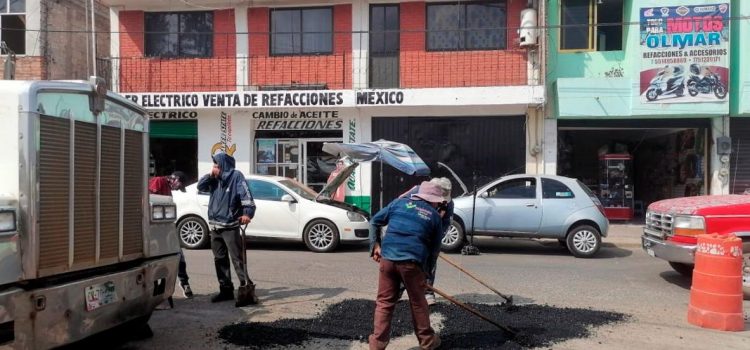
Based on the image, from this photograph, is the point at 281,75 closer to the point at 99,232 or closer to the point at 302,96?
the point at 302,96

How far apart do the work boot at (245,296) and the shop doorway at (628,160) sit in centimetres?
1152

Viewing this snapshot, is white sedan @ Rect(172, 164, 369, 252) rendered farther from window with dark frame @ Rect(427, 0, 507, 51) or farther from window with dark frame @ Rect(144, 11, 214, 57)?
window with dark frame @ Rect(144, 11, 214, 57)

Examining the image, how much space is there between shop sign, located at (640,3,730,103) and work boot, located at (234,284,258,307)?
462 inches

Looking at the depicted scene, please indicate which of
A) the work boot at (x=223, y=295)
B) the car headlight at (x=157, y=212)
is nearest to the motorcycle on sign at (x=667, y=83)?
the work boot at (x=223, y=295)

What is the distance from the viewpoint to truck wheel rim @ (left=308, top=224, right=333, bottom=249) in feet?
36.5

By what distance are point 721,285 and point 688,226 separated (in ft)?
6.39

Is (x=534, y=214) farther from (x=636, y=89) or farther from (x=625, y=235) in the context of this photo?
(x=636, y=89)

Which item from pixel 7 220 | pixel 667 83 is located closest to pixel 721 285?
pixel 7 220

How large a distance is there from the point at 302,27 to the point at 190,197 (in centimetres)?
730

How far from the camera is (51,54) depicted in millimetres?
17406

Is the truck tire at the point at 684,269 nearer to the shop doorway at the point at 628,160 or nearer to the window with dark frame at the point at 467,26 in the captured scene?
the shop doorway at the point at 628,160

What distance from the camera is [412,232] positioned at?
4.69m

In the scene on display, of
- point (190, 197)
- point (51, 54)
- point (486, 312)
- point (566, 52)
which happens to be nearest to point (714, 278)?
point (486, 312)

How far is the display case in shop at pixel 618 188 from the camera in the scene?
16.2 m
